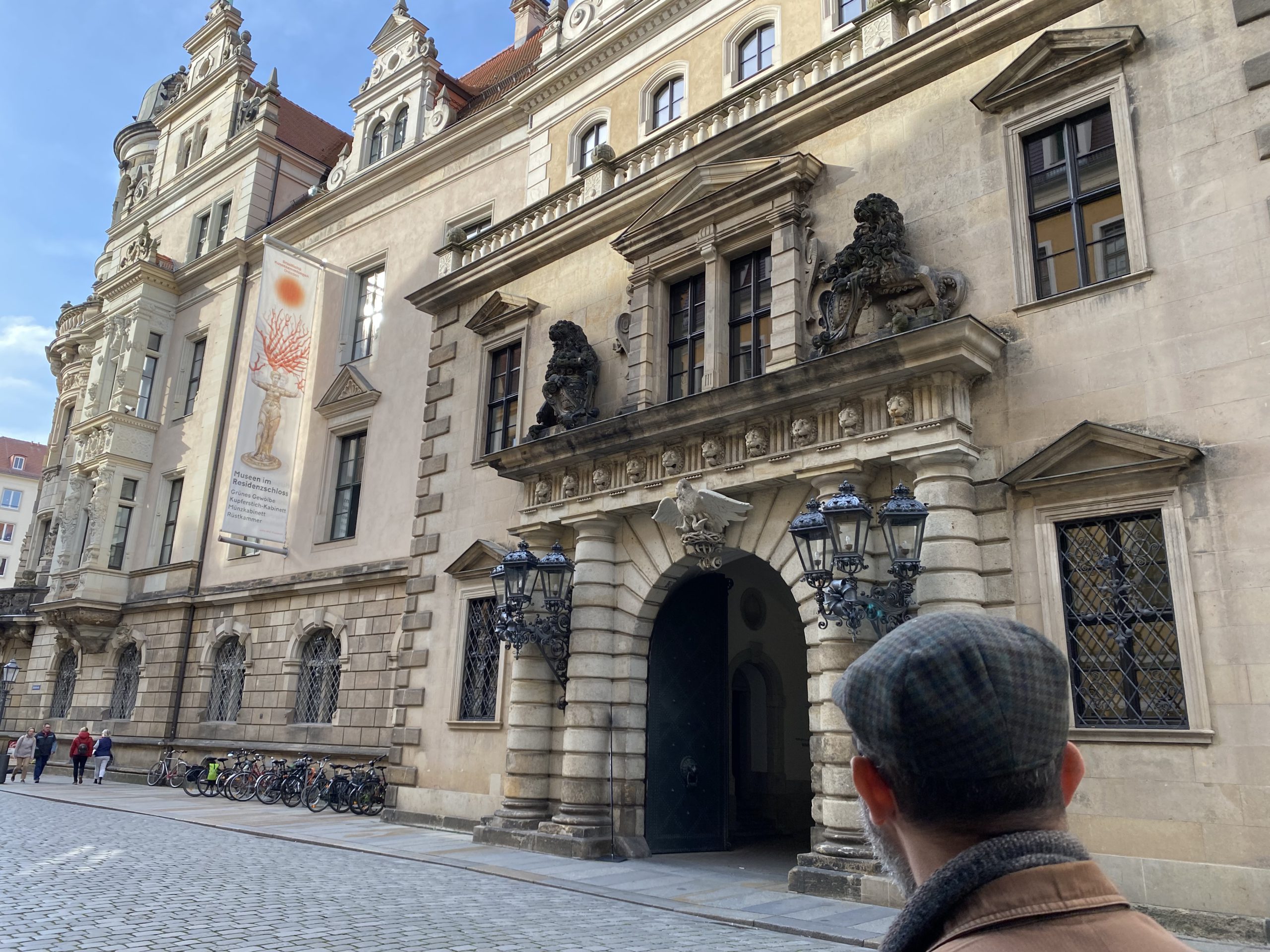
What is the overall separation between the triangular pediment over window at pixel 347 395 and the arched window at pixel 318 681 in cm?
527

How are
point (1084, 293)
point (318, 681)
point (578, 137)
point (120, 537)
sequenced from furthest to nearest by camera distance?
point (120, 537) < point (318, 681) < point (578, 137) < point (1084, 293)

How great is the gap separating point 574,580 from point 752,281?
16.6ft

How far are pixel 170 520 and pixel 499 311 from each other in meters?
16.0

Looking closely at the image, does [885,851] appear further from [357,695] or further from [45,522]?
[45,522]

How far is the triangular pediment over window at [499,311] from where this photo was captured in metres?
18.1

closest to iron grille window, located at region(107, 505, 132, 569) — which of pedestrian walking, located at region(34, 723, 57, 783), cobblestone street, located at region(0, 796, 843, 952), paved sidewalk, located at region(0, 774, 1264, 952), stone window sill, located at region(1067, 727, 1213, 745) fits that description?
pedestrian walking, located at region(34, 723, 57, 783)

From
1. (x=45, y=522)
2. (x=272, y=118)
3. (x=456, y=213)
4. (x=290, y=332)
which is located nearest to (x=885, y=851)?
(x=456, y=213)

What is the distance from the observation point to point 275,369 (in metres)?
24.0

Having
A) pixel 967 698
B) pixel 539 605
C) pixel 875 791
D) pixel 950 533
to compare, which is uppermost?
pixel 950 533

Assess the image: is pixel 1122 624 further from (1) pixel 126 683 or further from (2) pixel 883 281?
(1) pixel 126 683

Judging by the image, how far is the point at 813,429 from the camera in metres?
12.5

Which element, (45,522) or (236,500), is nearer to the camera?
(236,500)

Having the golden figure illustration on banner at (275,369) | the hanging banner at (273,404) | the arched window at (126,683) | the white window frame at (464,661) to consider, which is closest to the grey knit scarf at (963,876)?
the white window frame at (464,661)

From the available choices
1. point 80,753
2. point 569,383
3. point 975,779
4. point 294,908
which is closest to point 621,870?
point 294,908
